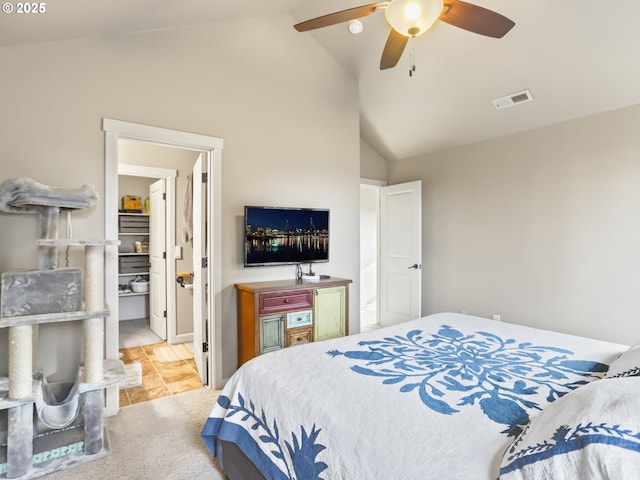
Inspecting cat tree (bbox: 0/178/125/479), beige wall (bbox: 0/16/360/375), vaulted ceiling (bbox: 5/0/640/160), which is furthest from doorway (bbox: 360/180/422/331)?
cat tree (bbox: 0/178/125/479)

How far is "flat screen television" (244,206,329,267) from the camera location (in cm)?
316

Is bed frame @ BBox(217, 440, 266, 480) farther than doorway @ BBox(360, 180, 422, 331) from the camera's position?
No

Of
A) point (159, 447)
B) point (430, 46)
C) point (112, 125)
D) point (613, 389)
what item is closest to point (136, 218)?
point (112, 125)

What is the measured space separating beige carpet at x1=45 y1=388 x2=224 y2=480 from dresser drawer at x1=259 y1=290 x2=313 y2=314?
863 mm

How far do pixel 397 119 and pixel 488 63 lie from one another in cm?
131

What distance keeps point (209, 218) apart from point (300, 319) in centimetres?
118

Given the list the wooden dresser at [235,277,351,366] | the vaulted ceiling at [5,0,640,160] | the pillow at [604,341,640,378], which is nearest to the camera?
the pillow at [604,341,640,378]

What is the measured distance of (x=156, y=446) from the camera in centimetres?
223

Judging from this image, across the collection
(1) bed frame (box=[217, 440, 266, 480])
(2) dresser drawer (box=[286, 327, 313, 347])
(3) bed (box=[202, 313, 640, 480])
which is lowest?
(1) bed frame (box=[217, 440, 266, 480])

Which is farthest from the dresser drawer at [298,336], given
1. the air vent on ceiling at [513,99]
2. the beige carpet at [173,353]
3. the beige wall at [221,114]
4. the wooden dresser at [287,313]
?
the air vent on ceiling at [513,99]

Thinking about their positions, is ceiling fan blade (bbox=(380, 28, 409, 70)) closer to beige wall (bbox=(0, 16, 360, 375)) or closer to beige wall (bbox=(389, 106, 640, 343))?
beige wall (bbox=(0, 16, 360, 375))

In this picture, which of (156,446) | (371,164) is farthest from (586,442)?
(371,164)

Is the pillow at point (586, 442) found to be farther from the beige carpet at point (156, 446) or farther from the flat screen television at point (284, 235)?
the flat screen television at point (284, 235)

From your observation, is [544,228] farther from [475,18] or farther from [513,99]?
[475,18]
